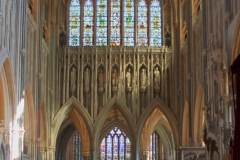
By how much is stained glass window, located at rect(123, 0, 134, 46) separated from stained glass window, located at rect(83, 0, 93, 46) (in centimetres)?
225

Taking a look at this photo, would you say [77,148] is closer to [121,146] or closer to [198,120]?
[121,146]

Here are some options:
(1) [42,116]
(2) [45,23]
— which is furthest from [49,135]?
(2) [45,23]

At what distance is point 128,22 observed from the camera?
37.6 meters

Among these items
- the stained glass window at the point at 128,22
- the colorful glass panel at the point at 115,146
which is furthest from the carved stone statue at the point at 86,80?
the colorful glass panel at the point at 115,146

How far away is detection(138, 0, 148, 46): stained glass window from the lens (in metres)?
37.2

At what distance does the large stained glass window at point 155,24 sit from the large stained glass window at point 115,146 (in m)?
11.1

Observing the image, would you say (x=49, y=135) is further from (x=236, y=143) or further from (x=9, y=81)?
(x=236, y=143)

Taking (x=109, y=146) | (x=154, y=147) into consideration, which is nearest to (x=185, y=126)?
(x=109, y=146)

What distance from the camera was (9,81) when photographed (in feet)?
83.9

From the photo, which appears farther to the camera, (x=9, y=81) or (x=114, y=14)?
(x=114, y=14)

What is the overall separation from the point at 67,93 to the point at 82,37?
157 inches

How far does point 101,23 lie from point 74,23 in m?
1.79

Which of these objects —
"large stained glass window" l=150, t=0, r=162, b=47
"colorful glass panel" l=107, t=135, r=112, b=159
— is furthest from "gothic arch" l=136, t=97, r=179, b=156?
"colorful glass panel" l=107, t=135, r=112, b=159

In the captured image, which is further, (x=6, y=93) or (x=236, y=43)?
(x=6, y=93)
